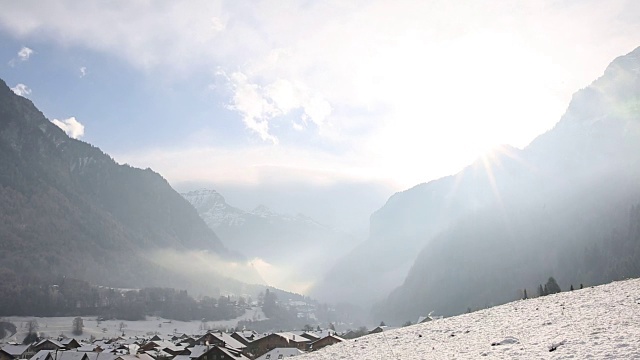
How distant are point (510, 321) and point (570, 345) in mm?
8409

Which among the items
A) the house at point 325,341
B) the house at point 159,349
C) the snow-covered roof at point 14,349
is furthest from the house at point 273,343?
the snow-covered roof at point 14,349

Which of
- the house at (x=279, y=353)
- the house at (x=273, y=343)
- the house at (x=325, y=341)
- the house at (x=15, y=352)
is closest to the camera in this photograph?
the house at (x=325, y=341)

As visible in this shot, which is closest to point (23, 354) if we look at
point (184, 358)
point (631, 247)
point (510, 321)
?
point (184, 358)

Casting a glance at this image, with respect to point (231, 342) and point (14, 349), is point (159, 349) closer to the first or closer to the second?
point (231, 342)

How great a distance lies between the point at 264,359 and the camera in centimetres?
8994

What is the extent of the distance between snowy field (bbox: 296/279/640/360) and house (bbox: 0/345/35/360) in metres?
125

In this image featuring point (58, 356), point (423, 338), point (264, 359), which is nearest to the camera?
point (423, 338)

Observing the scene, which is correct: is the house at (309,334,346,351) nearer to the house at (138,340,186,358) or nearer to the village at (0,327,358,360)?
the village at (0,327,358,360)

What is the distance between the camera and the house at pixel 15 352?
124 m

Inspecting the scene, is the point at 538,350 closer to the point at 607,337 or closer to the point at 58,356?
the point at 607,337

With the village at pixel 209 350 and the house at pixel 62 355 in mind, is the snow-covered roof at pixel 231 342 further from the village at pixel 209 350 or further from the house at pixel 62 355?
the house at pixel 62 355

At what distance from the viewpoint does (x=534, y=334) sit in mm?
23078

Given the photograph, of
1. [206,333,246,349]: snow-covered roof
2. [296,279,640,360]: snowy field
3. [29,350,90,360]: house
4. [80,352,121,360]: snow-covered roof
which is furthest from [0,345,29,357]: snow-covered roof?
[296,279,640,360]: snowy field

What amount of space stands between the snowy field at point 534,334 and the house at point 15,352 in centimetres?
12478
